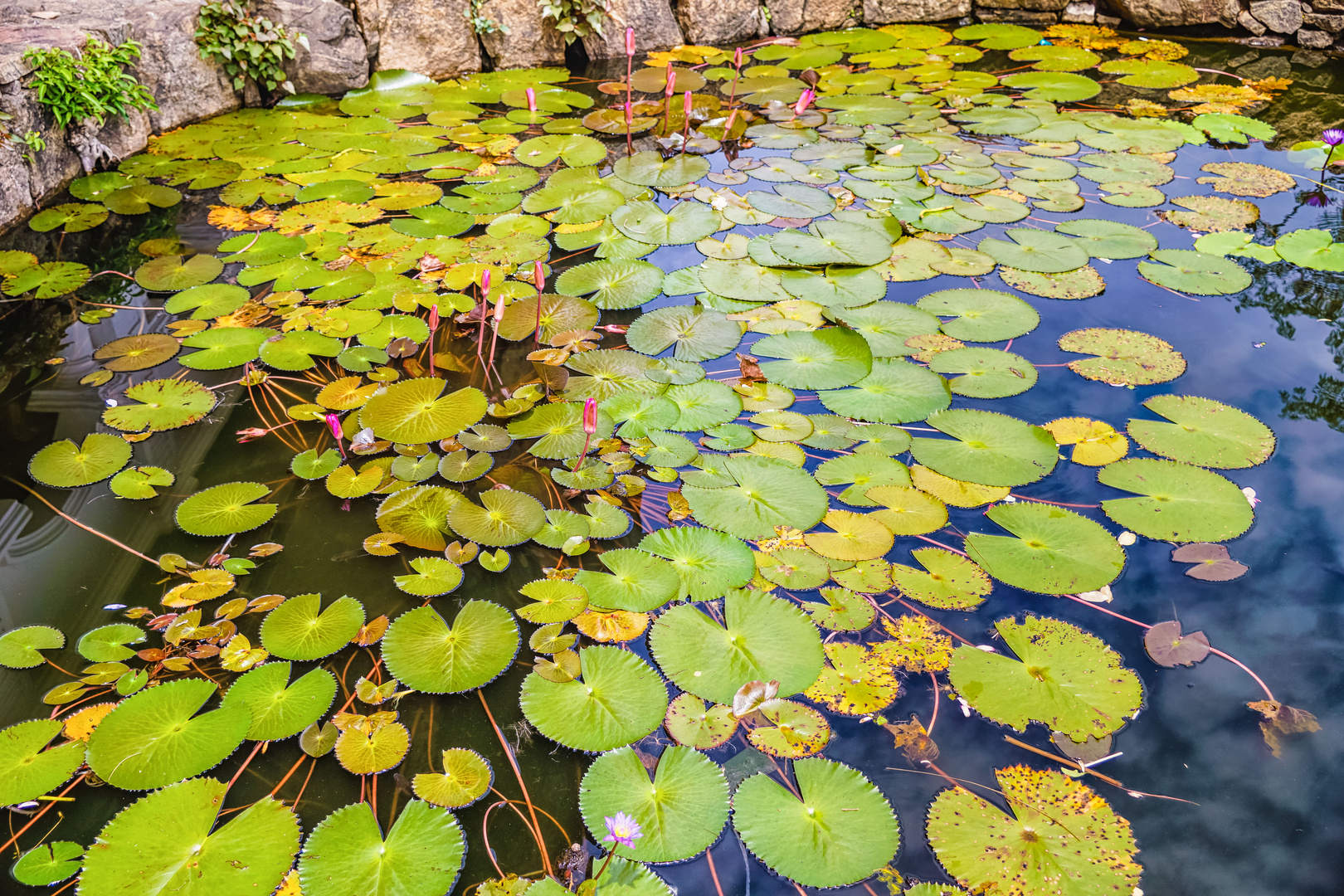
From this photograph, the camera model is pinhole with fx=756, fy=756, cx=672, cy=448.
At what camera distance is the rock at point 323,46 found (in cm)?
419

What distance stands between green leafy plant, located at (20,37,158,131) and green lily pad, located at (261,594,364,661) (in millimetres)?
2867

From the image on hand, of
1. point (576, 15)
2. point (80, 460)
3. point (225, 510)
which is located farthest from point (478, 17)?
point (225, 510)

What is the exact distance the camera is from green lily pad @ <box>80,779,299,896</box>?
Answer: 1.18 metres

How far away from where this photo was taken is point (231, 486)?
6.36 ft

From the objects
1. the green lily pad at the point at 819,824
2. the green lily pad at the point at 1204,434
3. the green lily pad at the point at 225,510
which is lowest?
the green lily pad at the point at 819,824

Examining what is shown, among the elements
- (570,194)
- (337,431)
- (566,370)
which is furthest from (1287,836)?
(570,194)

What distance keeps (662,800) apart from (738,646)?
0.35 meters

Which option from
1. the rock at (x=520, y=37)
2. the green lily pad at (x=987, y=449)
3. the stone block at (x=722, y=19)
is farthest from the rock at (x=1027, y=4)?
the green lily pad at (x=987, y=449)

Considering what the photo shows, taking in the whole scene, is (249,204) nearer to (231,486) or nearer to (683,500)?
(231,486)

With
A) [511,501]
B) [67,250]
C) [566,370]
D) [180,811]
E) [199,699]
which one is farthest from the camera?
[67,250]

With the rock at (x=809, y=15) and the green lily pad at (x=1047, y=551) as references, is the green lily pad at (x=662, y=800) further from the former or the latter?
the rock at (x=809, y=15)

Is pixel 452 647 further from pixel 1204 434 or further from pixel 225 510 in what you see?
pixel 1204 434

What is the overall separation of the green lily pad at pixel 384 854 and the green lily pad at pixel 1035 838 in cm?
75

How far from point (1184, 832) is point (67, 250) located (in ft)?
12.9
